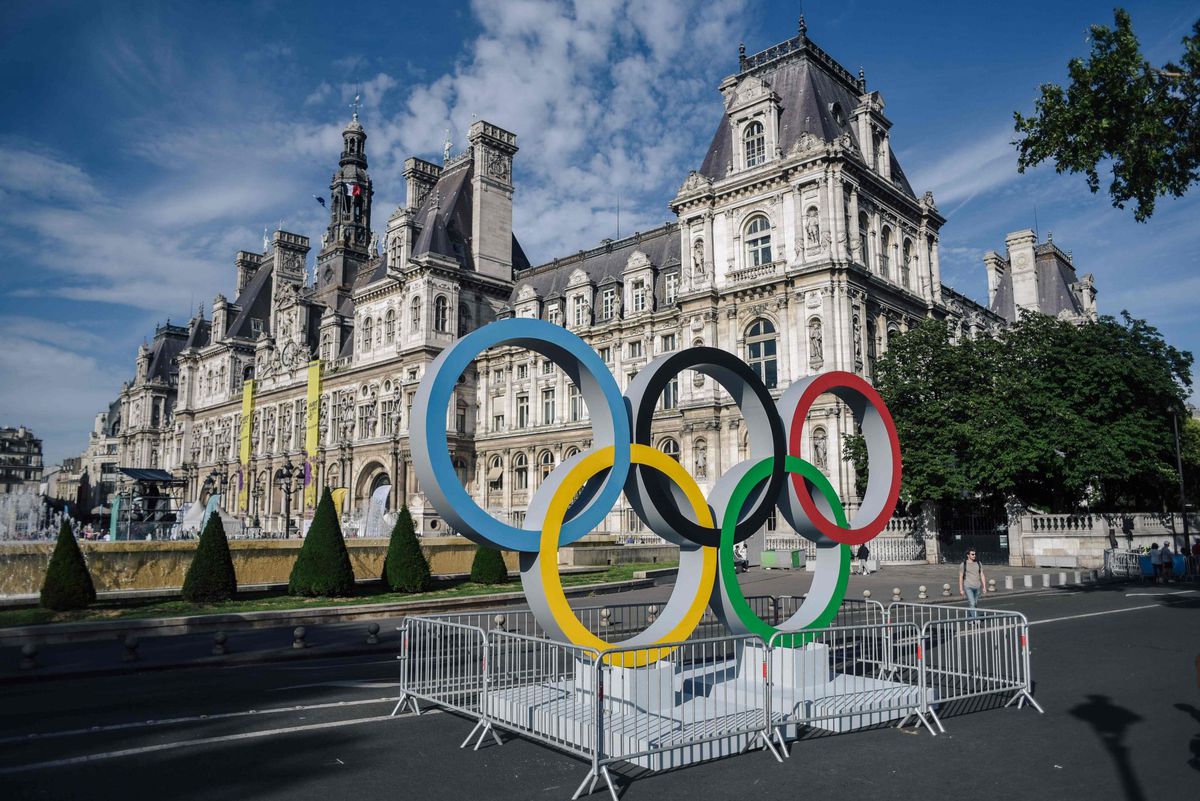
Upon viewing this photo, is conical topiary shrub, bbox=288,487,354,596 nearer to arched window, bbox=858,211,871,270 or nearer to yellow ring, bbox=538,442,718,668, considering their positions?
yellow ring, bbox=538,442,718,668

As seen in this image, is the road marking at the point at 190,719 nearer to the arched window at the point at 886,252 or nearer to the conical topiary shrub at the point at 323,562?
the conical topiary shrub at the point at 323,562

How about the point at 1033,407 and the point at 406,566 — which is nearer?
the point at 406,566

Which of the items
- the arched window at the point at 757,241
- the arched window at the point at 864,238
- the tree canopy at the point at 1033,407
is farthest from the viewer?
the arched window at the point at 757,241

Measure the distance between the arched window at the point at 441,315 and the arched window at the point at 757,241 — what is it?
2413 cm

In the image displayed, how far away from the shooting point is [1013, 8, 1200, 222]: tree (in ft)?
63.0

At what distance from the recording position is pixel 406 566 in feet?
89.1

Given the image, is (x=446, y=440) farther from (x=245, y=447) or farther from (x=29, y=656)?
(x=245, y=447)

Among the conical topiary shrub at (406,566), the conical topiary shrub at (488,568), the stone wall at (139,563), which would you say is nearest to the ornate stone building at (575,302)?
the conical topiary shrub at (488,568)

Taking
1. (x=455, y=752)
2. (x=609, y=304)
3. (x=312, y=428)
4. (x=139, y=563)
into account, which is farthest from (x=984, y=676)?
(x=312, y=428)

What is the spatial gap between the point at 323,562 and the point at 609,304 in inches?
1280

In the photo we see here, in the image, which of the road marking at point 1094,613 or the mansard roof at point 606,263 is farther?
the mansard roof at point 606,263

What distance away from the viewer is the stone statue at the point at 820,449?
39406 millimetres

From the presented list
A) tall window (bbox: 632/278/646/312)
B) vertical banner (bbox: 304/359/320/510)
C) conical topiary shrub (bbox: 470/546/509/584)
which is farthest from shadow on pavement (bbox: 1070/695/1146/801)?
vertical banner (bbox: 304/359/320/510)

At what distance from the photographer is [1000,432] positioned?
3653 centimetres
